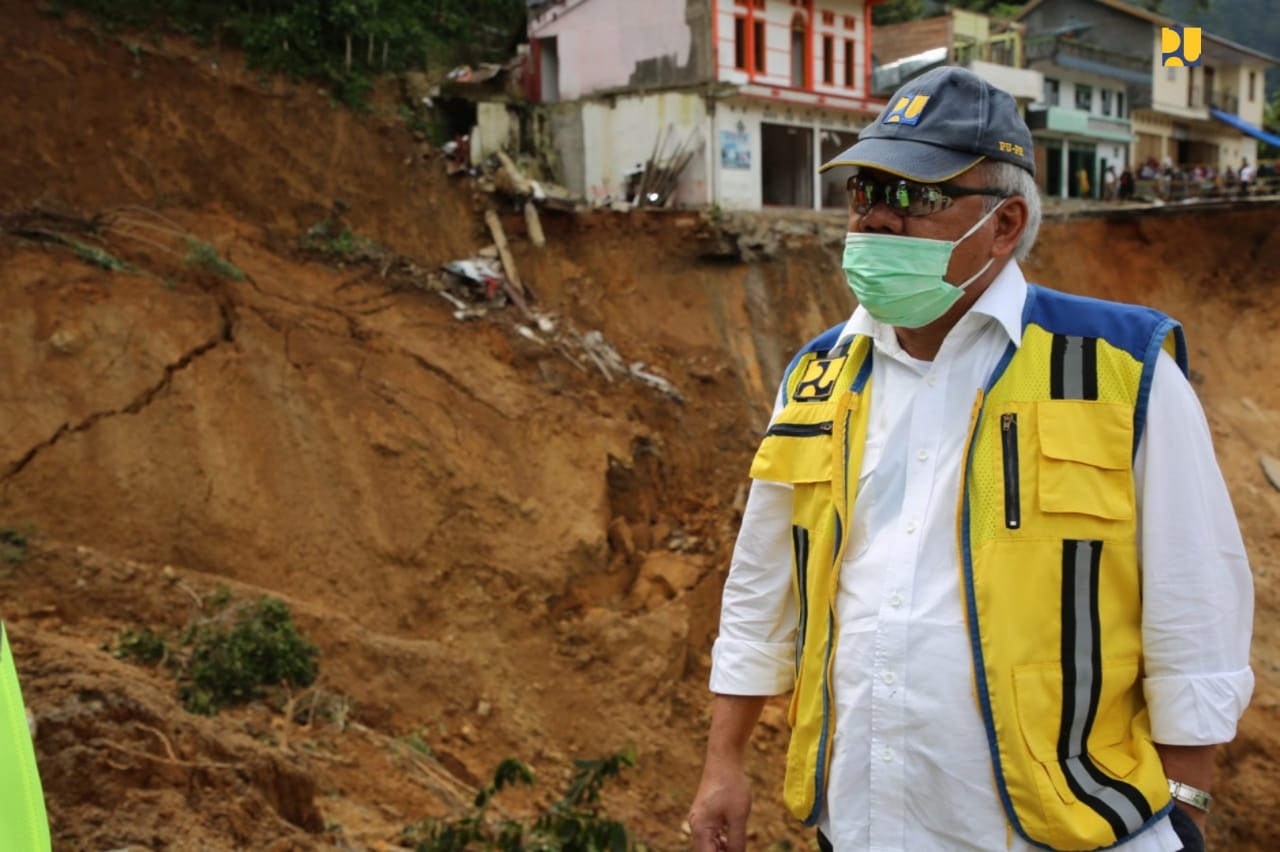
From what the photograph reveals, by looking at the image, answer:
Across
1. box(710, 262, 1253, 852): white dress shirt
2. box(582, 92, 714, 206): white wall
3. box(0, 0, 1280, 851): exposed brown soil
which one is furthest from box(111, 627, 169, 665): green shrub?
box(582, 92, 714, 206): white wall

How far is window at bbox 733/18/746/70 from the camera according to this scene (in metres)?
17.0

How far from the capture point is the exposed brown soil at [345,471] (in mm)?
5980

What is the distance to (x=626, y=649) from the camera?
8859 millimetres

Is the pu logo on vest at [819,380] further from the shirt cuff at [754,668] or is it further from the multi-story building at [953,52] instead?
the multi-story building at [953,52]

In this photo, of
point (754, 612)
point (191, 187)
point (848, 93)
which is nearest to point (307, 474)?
point (191, 187)

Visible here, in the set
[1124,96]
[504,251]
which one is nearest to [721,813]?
[504,251]

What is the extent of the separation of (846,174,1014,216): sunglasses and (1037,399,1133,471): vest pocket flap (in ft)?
1.61

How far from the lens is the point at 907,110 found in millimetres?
2271

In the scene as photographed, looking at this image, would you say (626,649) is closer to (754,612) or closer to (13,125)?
(754,612)

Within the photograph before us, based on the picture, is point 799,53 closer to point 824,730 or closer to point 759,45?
point 759,45

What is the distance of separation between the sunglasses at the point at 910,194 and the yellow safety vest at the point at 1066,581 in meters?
0.36

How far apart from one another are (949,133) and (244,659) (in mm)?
5687

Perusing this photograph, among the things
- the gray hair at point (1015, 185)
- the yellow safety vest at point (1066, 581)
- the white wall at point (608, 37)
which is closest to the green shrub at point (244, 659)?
the yellow safety vest at point (1066, 581)

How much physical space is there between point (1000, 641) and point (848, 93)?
18389mm
